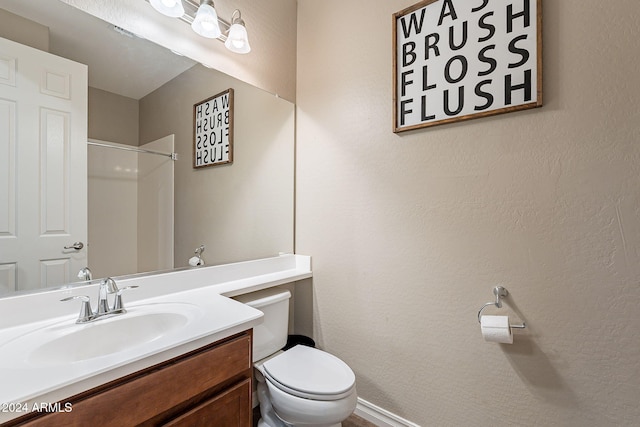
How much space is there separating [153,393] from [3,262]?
710mm

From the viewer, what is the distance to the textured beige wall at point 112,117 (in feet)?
3.80

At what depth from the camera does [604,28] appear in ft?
3.36

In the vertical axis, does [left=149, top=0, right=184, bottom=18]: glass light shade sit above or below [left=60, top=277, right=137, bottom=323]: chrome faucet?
above

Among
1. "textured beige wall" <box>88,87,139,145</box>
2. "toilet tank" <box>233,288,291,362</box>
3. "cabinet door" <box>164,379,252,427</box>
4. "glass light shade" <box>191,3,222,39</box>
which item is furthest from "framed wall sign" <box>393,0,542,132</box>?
"cabinet door" <box>164,379,252,427</box>

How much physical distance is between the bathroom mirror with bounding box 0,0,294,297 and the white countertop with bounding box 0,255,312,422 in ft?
Result: 0.24

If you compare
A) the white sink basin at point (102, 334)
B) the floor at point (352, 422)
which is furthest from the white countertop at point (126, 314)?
the floor at point (352, 422)

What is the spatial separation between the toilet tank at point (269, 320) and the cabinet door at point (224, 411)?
17.7 inches

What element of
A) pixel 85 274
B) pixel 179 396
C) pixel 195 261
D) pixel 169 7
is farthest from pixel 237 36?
pixel 179 396

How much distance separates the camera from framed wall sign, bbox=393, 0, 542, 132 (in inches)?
44.4

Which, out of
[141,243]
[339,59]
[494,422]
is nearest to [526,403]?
[494,422]

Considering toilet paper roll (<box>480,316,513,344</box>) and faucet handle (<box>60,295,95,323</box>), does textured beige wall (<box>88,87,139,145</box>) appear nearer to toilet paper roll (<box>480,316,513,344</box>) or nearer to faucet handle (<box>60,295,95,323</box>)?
faucet handle (<box>60,295,95,323</box>)

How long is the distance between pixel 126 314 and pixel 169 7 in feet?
4.08

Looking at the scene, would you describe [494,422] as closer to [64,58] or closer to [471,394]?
[471,394]

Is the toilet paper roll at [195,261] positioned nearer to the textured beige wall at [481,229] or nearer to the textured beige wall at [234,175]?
the textured beige wall at [234,175]
